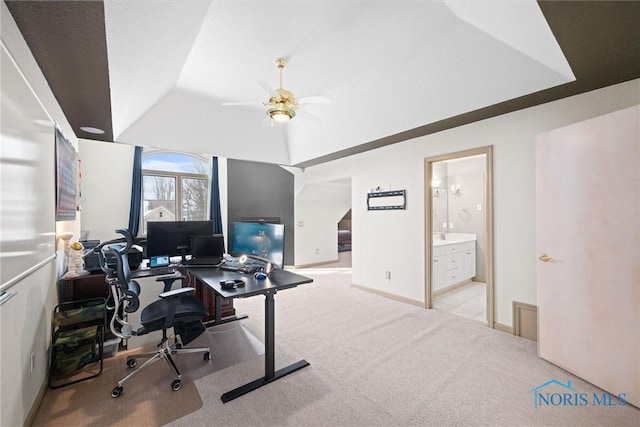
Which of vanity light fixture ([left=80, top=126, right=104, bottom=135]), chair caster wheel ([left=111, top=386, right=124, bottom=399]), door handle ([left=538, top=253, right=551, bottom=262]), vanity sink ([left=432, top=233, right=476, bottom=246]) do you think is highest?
vanity light fixture ([left=80, top=126, right=104, bottom=135])

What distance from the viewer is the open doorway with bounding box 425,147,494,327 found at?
321 cm

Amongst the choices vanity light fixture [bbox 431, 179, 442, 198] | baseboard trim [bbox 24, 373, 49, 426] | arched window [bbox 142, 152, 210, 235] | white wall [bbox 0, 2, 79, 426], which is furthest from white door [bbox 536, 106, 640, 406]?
arched window [bbox 142, 152, 210, 235]

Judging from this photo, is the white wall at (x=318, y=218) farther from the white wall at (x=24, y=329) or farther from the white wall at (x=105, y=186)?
the white wall at (x=24, y=329)

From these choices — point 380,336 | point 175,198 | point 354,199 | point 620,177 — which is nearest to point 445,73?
point 620,177

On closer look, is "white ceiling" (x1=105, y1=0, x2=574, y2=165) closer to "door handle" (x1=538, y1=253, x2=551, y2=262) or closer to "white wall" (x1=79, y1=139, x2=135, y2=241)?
"white wall" (x1=79, y1=139, x2=135, y2=241)

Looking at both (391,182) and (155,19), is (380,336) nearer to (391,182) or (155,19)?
(391,182)


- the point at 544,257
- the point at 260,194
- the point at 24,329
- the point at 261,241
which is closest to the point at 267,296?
the point at 261,241

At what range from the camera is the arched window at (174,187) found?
5.00 m

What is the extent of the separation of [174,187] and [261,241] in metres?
3.63

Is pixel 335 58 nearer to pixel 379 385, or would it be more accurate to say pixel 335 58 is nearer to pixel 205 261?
pixel 205 261

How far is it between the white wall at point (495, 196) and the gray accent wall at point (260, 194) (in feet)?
6.69

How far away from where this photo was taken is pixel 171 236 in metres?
3.05

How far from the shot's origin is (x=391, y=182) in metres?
4.20

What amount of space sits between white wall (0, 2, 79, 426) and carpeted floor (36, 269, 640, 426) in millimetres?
279
